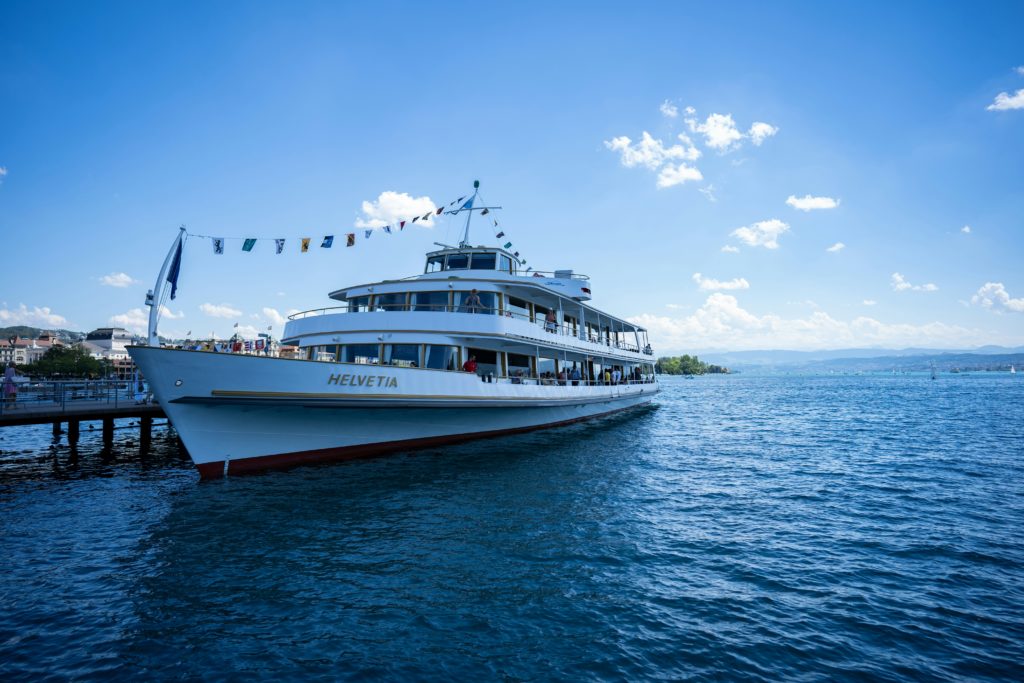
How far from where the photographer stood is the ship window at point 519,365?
2058 centimetres

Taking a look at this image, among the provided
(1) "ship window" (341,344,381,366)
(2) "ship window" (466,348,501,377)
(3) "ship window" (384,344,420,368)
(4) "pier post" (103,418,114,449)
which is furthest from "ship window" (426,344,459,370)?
(4) "pier post" (103,418,114,449)

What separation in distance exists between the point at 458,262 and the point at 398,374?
894 centimetres

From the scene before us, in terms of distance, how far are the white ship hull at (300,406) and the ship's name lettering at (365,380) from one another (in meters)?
0.03

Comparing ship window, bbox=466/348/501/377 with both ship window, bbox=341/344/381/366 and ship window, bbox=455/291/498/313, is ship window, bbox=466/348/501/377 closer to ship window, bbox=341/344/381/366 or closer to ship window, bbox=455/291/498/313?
ship window, bbox=455/291/498/313

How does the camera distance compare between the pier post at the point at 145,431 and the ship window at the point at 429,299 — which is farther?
the pier post at the point at 145,431

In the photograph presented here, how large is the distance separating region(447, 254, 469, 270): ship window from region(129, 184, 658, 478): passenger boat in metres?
0.04

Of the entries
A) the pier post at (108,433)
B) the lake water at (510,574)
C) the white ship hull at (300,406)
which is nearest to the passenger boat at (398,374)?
the white ship hull at (300,406)

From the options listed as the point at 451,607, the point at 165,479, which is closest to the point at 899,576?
the point at 451,607

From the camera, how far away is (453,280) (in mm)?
18875

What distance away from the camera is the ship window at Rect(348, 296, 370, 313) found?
19577 millimetres

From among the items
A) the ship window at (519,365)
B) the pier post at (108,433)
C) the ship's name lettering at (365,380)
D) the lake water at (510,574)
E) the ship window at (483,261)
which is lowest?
the lake water at (510,574)

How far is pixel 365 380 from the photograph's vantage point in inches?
539

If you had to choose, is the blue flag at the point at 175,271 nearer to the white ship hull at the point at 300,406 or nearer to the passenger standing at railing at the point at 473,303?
the white ship hull at the point at 300,406

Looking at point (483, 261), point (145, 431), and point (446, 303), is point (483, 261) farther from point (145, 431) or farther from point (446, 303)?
point (145, 431)
